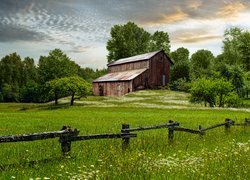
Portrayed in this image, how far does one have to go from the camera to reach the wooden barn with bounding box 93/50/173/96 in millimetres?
92000

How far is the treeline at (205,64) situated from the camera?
6222 cm

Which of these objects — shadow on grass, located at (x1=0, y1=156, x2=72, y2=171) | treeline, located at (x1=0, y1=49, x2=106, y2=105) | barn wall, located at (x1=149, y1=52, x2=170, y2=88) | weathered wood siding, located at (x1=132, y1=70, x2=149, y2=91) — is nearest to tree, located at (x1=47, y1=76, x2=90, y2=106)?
treeline, located at (x1=0, y1=49, x2=106, y2=105)

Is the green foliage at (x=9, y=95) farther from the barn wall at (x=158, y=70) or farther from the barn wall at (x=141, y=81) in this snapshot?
the barn wall at (x=158, y=70)

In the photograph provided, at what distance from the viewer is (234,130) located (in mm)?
23359

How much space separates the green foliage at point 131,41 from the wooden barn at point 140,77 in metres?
30.9

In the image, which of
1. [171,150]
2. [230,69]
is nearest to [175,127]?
[171,150]

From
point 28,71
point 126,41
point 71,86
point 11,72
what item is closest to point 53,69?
point 71,86

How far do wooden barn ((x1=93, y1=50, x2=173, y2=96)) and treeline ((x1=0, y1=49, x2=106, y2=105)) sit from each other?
8.83 metres

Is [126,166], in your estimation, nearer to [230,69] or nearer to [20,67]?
[230,69]

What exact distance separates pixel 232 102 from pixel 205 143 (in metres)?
47.4

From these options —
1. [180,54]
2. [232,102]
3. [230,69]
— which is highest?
[180,54]

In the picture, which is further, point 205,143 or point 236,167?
point 205,143

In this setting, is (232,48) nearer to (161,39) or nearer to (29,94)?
(161,39)

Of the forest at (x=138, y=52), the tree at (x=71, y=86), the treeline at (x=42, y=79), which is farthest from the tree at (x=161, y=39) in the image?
the tree at (x=71, y=86)
